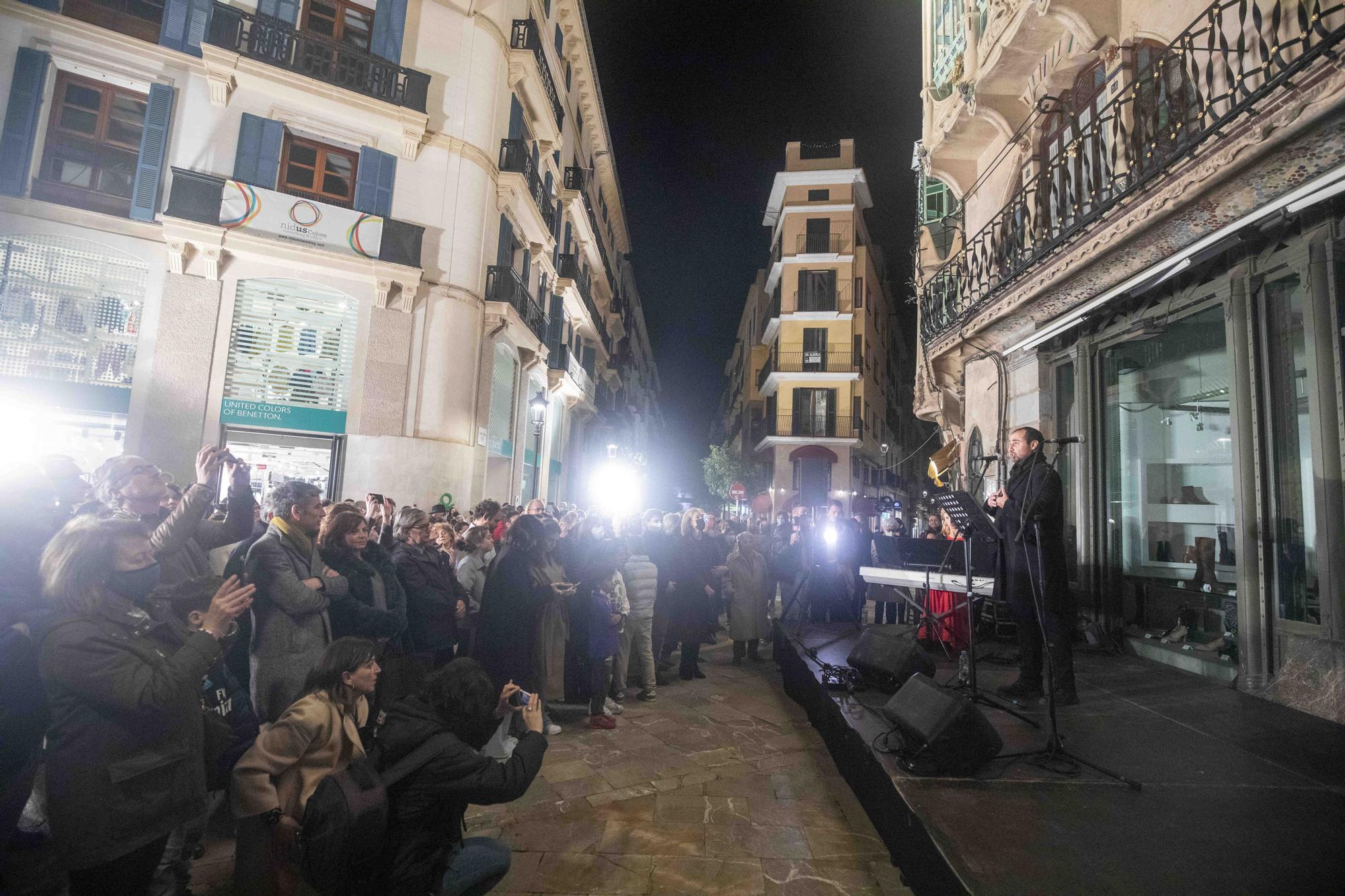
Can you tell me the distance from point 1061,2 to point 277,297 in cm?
1377

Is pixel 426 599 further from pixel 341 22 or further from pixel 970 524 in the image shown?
pixel 341 22

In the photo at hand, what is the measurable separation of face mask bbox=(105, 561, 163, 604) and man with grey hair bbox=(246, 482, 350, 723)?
1150mm

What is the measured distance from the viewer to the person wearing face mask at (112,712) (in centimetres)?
215

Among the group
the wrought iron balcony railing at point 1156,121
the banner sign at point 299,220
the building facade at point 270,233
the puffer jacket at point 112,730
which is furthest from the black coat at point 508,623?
the banner sign at point 299,220

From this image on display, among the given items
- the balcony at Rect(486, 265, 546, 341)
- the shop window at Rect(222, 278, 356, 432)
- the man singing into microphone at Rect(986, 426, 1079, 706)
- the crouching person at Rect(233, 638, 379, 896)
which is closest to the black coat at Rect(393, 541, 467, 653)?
the crouching person at Rect(233, 638, 379, 896)

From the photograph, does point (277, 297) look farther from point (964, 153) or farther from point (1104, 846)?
point (1104, 846)

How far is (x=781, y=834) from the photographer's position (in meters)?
4.07

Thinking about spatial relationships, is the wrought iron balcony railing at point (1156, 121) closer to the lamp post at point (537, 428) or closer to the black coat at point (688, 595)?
the black coat at point (688, 595)

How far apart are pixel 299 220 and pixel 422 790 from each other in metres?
13.8

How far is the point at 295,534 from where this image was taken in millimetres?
3908

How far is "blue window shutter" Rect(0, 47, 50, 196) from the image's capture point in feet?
36.2

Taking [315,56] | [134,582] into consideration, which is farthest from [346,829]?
[315,56]

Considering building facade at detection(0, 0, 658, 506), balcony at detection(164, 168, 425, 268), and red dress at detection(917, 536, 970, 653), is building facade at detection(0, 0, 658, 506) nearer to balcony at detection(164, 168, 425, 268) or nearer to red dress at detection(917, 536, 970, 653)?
balcony at detection(164, 168, 425, 268)

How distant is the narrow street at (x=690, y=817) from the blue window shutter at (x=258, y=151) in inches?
501
